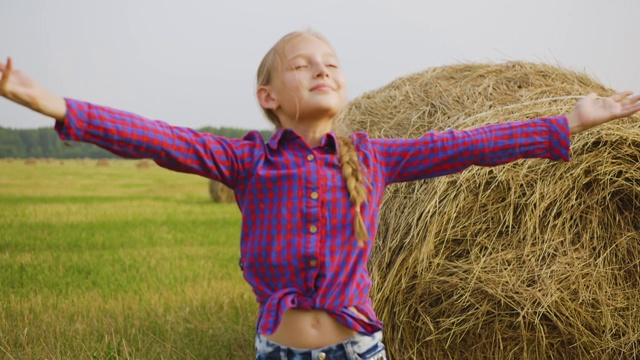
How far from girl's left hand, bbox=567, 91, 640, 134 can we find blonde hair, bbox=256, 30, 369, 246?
0.74 metres

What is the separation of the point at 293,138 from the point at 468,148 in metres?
0.55

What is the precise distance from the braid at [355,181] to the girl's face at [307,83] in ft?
0.42

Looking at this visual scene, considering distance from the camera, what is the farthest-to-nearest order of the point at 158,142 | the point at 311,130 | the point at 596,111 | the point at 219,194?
the point at 219,194 → the point at 596,111 → the point at 311,130 → the point at 158,142

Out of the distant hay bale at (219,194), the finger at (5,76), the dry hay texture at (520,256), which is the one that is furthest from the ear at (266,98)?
the distant hay bale at (219,194)

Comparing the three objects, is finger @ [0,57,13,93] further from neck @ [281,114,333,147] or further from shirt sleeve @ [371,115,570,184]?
shirt sleeve @ [371,115,570,184]

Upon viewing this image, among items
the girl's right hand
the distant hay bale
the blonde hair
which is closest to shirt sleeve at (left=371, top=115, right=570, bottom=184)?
the blonde hair

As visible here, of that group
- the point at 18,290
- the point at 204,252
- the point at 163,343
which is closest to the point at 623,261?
the point at 163,343

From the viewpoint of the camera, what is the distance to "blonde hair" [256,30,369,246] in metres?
2.11

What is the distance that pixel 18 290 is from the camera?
17.8ft

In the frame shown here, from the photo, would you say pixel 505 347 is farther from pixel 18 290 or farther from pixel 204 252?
pixel 204 252

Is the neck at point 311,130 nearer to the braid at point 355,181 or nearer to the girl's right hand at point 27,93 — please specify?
the braid at point 355,181

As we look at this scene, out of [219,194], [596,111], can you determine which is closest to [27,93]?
[596,111]

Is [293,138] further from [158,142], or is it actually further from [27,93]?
[27,93]

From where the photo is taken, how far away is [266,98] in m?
2.29
